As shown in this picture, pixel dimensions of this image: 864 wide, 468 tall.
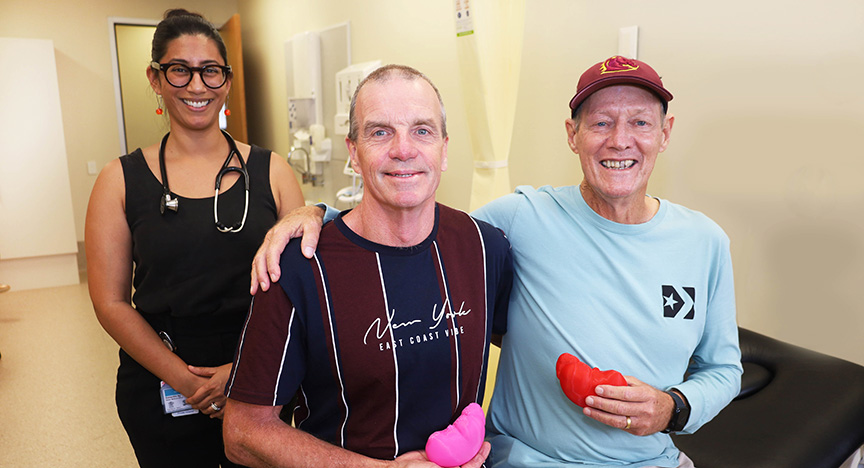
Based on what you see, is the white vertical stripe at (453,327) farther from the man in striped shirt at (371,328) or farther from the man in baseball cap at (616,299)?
the man in baseball cap at (616,299)

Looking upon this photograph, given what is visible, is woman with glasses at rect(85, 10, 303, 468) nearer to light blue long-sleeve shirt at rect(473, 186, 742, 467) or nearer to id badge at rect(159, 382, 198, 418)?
id badge at rect(159, 382, 198, 418)

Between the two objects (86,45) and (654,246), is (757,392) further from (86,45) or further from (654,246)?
(86,45)

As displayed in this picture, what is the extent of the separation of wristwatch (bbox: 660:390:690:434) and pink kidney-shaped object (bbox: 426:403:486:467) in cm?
48

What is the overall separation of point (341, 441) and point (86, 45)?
21.8 feet

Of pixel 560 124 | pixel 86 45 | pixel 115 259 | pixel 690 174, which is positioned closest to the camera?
pixel 115 259

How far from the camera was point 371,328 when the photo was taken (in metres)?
1.19

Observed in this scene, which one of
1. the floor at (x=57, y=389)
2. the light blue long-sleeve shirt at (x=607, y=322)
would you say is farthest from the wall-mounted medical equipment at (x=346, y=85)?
the light blue long-sleeve shirt at (x=607, y=322)

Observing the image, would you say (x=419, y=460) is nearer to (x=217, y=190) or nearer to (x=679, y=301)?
(x=679, y=301)

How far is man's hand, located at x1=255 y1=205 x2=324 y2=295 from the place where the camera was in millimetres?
1153

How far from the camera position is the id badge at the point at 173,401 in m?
1.55

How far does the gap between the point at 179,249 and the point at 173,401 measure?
0.41 m

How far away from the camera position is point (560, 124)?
9.26 ft

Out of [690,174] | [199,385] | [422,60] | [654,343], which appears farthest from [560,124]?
[199,385]

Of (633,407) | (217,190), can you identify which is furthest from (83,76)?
(633,407)
